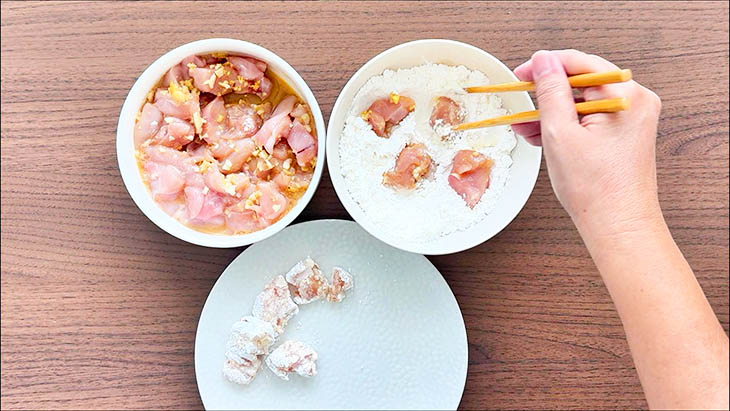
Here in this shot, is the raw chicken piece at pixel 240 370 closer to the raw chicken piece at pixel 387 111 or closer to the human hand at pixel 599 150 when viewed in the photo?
the raw chicken piece at pixel 387 111

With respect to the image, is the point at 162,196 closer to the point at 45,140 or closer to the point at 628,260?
the point at 45,140

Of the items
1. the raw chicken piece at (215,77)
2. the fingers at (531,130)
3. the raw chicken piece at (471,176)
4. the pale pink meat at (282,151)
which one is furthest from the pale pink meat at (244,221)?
the fingers at (531,130)

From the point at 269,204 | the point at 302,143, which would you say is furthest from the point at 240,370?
the point at 302,143

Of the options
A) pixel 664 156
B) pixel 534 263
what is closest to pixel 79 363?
pixel 534 263

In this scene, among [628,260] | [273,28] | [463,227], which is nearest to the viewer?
[628,260]

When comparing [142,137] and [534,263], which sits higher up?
[534,263]

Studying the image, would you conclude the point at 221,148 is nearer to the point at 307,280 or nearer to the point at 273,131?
the point at 273,131
